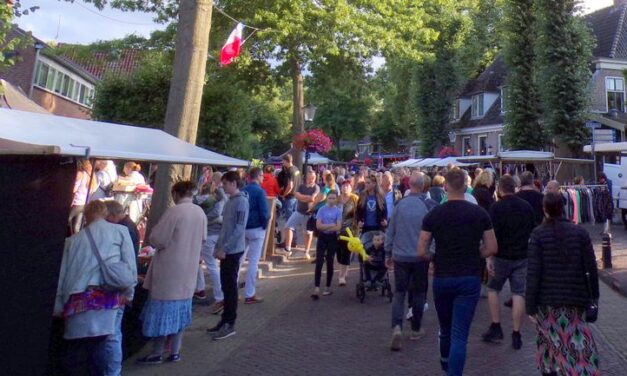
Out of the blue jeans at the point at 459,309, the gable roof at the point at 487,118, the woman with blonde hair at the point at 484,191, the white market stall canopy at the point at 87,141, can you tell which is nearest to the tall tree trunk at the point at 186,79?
the white market stall canopy at the point at 87,141

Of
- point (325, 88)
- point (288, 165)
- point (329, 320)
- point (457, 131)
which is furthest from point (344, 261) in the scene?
point (457, 131)

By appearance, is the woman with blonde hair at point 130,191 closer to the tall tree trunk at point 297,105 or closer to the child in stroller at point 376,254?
the child in stroller at point 376,254

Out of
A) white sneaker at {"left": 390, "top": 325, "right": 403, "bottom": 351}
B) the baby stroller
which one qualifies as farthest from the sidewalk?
white sneaker at {"left": 390, "top": 325, "right": 403, "bottom": 351}

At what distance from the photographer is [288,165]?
13242 millimetres

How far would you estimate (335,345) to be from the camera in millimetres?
6773

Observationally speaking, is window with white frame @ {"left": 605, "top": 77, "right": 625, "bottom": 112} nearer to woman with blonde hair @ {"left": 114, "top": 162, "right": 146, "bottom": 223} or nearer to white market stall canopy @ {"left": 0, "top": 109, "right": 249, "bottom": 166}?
woman with blonde hair @ {"left": 114, "top": 162, "right": 146, "bottom": 223}

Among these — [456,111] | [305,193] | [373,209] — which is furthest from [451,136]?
[373,209]

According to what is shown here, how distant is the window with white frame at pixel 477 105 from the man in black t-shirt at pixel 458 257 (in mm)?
38212

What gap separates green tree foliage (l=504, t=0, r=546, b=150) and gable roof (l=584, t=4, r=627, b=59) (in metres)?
4.75

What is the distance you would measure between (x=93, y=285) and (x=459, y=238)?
118 inches

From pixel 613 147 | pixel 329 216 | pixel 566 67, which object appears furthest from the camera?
pixel 566 67

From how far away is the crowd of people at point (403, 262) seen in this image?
4.54 metres

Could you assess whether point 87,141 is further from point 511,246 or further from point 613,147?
point 613,147

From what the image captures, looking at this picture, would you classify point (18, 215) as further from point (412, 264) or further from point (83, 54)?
point (83, 54)
